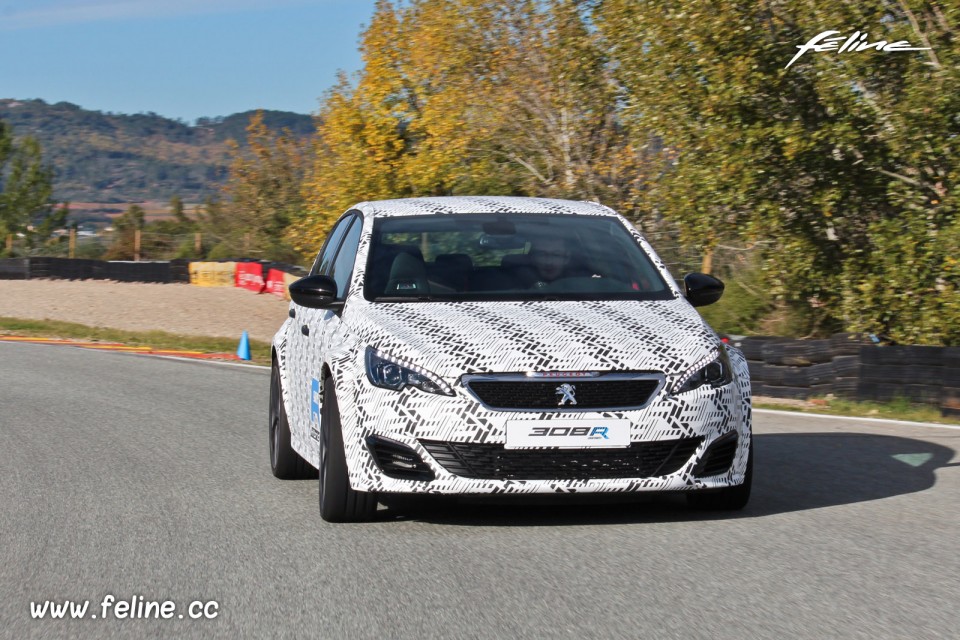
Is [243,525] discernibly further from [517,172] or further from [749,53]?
[517,172]

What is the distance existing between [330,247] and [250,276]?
33.7 m

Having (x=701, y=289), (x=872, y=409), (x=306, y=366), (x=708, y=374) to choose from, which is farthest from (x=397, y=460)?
(x=872, y=409)

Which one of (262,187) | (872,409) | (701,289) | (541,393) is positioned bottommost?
(262,187)

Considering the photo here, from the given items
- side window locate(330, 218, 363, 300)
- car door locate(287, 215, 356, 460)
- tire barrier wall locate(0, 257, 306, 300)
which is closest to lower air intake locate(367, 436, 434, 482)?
car door locate(287, 215, 356, 460)

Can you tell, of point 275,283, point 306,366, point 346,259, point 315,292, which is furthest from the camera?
point 275,283

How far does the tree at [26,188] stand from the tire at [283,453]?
7254 centimetres

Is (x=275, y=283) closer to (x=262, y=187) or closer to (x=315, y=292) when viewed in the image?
(x=262, y=187)

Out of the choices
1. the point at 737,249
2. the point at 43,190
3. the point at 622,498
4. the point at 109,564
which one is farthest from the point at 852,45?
the point at 43,190

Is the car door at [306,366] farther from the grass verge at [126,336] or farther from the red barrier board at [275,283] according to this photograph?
the red barrier board at [275,283]

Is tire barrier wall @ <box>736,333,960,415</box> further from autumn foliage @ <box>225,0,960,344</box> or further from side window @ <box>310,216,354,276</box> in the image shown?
side window @ <box>310,216,354,276</box>

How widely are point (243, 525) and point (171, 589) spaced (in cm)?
143

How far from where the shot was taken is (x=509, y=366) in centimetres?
600

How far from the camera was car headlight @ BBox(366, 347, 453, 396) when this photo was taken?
19.7 feet

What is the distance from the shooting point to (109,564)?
577 centimetres
